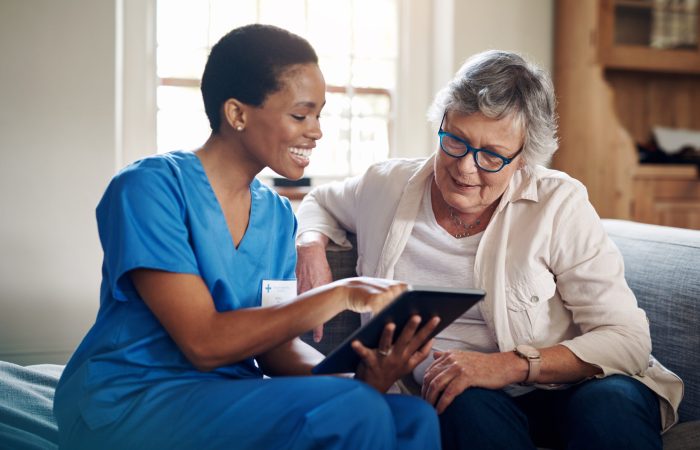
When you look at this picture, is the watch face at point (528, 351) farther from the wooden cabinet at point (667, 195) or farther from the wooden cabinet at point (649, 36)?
the wooden cabinet at point (649, 36)

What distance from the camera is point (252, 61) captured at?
4.19ft

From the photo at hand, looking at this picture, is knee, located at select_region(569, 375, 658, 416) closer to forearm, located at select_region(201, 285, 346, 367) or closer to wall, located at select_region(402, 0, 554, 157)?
forearm, located at select_region(201, 285, 346, 367)

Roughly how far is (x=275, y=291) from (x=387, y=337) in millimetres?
290

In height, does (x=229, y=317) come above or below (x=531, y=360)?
above

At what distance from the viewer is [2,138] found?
106 inches

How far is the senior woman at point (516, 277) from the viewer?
1.43m

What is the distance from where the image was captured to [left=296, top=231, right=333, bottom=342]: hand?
68.4 inches

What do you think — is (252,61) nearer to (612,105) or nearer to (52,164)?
(52,164)

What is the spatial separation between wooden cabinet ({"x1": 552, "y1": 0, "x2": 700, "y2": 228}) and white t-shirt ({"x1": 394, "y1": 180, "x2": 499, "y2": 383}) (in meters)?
1.74

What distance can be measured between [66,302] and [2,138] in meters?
0.64

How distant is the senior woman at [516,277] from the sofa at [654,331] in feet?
0.37

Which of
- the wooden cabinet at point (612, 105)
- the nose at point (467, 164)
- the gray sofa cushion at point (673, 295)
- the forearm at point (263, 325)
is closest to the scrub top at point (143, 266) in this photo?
the forearm at point (263, 325)

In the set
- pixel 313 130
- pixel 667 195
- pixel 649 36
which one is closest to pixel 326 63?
pixel 649 36

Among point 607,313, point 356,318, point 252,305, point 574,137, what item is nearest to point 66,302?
point 356,318
